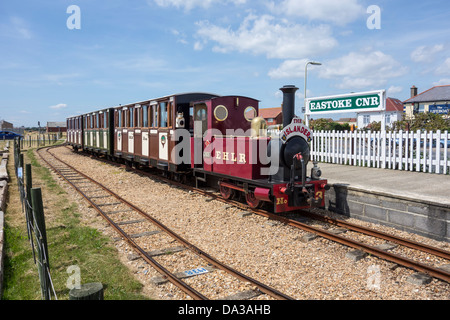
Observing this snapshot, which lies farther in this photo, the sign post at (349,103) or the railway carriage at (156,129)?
the sign post at (349,103)

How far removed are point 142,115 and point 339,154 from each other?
8195 mm

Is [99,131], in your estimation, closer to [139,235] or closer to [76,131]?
[76,131]

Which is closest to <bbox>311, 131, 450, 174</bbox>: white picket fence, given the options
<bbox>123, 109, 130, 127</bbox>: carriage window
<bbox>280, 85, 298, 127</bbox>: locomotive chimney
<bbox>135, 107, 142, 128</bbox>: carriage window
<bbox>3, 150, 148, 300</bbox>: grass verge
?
<bbox>280, 85, 298, 127</bbox>: locomotive chimney

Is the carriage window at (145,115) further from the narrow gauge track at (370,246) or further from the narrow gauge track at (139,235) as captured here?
the narrow gauge track at (370,246)

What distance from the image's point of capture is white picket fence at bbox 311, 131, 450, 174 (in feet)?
33.6

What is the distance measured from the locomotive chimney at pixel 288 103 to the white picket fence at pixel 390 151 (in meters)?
5.46

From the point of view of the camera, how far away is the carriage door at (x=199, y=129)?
377 inches

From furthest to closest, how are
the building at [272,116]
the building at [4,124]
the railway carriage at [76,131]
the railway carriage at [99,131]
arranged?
the building at [4,124], the building at [272,116], the railway carriage at [76,131], the railway carriage at [99,131]

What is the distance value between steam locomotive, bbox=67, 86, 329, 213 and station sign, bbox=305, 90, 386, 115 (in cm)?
431

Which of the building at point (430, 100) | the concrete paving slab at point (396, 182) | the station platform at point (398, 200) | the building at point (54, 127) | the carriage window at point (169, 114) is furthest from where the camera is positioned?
the building at point (54, 127)

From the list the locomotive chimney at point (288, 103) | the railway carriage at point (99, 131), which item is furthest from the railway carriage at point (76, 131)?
the locomotive chimney at point (288, 103)

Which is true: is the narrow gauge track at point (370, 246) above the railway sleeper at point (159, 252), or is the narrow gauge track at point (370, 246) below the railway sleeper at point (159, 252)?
above

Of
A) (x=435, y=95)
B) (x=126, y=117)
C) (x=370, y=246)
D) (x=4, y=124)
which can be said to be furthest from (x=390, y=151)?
(x=4, y=124)
